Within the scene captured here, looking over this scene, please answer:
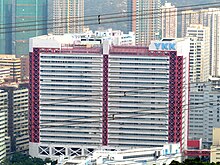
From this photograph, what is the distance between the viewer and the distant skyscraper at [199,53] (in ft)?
104

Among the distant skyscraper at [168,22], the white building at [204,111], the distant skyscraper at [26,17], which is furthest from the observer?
the distant skyscraper at [26,17]

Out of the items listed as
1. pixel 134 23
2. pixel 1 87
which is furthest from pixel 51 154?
pixel 134 23

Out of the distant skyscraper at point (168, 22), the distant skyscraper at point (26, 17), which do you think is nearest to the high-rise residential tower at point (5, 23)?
the distant skyscraper at point (26, 17)

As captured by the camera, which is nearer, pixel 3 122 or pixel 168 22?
pixel 3 122

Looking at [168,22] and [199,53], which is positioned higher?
[168,22]

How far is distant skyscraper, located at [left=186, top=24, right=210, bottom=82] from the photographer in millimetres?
31609

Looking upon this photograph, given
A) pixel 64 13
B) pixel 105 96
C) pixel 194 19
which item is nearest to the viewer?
pixel 105 96

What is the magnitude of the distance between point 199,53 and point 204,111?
5.09 metres

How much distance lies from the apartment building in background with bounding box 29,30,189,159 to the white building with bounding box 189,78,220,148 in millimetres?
2695

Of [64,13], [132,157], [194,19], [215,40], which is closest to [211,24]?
[215,40]

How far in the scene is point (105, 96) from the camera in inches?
934

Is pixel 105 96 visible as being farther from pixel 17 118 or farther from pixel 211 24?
pixel 211 24

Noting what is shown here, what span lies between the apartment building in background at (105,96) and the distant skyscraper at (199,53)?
7459mm

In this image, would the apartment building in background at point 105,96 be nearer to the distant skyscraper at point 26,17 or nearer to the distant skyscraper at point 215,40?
the distant skyscraper at point 215,40
